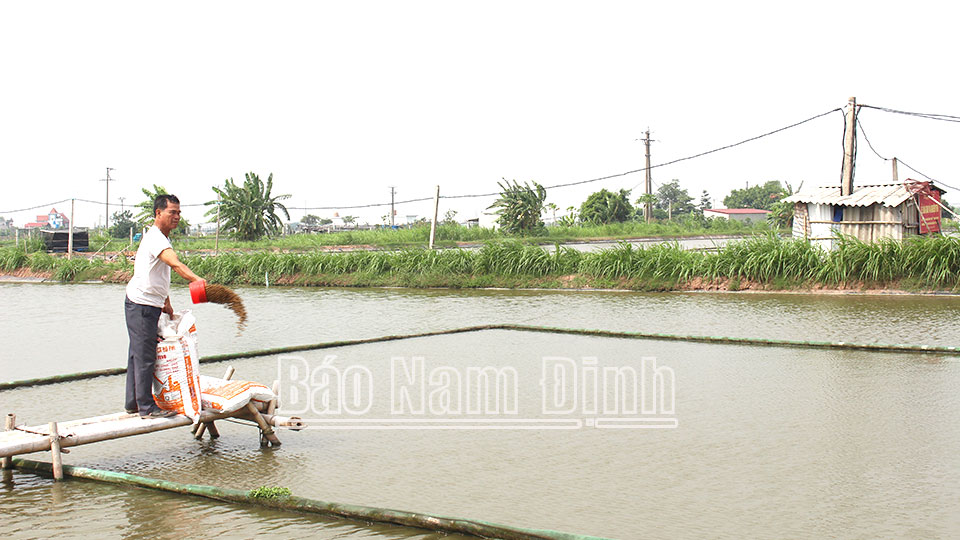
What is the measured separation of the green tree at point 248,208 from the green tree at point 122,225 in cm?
1937

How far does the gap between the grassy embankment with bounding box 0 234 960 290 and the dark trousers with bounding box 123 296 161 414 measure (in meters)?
11.2

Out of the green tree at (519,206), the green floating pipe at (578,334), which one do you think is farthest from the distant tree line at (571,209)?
the green floating pipe at (578,334)

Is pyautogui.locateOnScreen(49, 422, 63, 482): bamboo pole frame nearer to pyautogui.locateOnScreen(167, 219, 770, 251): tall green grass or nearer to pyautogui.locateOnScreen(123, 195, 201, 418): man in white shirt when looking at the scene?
pyautogui.locateOnScreen(123, 195, 201, 418): man in white shirt

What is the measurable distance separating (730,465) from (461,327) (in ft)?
20.3

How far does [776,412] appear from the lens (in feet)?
18.4

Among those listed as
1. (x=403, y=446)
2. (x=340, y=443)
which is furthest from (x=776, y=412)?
(x=340, y=443)

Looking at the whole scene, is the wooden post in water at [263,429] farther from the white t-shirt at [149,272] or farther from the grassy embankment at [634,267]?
the grassy embankment at [634,267]

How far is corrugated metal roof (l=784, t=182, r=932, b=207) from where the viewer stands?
1538cm

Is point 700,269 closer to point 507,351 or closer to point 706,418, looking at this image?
point 507,351

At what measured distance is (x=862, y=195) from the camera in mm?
15938

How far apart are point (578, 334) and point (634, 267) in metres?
5.81

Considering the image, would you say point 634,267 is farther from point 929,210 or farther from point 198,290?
point 198,290

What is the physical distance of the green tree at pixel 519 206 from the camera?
3625cm

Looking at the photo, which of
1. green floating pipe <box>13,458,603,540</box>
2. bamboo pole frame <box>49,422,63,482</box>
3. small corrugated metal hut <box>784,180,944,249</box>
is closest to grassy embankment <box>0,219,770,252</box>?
small corrugated metal hut <box>784,180,944,249</box>
